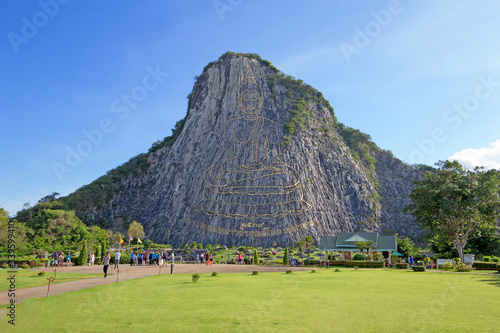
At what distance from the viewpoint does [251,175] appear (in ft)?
239

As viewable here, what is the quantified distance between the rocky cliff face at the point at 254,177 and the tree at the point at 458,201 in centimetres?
3045

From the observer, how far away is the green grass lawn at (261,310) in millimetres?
9414

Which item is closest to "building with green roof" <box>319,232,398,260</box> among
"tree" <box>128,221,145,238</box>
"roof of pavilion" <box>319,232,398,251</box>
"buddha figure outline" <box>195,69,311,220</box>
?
"roof of pavilion" <box>319,232,398,251</box>

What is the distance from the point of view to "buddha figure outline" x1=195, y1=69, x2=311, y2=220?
68.8m

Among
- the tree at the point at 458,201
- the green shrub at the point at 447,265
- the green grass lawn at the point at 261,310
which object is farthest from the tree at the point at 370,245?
the green grass lawn at the point at 261,310

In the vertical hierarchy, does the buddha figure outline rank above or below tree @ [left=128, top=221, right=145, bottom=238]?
above

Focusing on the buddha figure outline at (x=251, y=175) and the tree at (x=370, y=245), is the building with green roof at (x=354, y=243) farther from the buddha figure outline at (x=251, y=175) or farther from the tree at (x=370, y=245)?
the buddha figure outline at (x=251, y=175)

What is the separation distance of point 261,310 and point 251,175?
6134 cm

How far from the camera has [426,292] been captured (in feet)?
51.4

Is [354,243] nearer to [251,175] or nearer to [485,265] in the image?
[485,265]

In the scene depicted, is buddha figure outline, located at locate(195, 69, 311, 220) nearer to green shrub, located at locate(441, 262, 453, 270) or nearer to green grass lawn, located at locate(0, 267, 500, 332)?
green shrub, located at locate(441, 262, 453, 270)

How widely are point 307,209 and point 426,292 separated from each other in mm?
53772

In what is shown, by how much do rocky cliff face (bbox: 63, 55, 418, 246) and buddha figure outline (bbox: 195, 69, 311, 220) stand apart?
0.22m

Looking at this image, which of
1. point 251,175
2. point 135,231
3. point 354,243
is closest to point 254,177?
point 251,175
